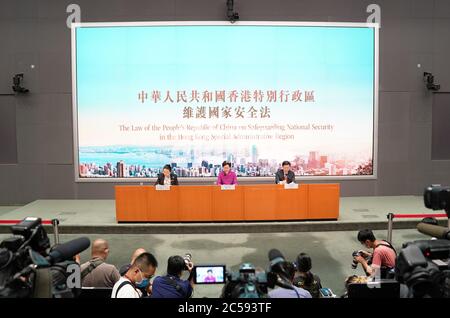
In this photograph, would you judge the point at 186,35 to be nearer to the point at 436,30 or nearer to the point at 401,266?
the point at 436,30

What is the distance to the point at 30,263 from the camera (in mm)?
2092

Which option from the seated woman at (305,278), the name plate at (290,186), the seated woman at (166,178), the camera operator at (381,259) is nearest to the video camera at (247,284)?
the seated woman at (305,278)

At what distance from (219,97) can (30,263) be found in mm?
9375

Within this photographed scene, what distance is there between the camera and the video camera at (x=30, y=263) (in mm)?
1992

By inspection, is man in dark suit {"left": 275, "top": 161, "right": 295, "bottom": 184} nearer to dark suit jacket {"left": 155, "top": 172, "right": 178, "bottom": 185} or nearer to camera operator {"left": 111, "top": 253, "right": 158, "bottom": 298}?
dark suit jacket {"left": 155, "top": 172, "right": 178, "bottom": 185}

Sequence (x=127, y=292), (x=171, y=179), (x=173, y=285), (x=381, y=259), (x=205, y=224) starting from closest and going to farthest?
(x=127, y=292)
(x=173, y=285)
(x=381, y=259)
(x=205, y=224)
(x=171, y=179)

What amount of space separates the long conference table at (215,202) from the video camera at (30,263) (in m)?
6.71

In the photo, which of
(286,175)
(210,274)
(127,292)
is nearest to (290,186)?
(286,175)

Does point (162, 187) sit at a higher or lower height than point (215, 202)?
higher

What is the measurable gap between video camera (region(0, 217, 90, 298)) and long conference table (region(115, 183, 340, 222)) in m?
6.71

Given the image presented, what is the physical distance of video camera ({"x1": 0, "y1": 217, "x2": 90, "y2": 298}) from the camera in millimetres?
1992

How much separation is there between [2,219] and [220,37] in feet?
22.1

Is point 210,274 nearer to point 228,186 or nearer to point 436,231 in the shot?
point 436,231

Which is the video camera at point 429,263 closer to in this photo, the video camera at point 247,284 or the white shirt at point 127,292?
the video camera at point 247,284
